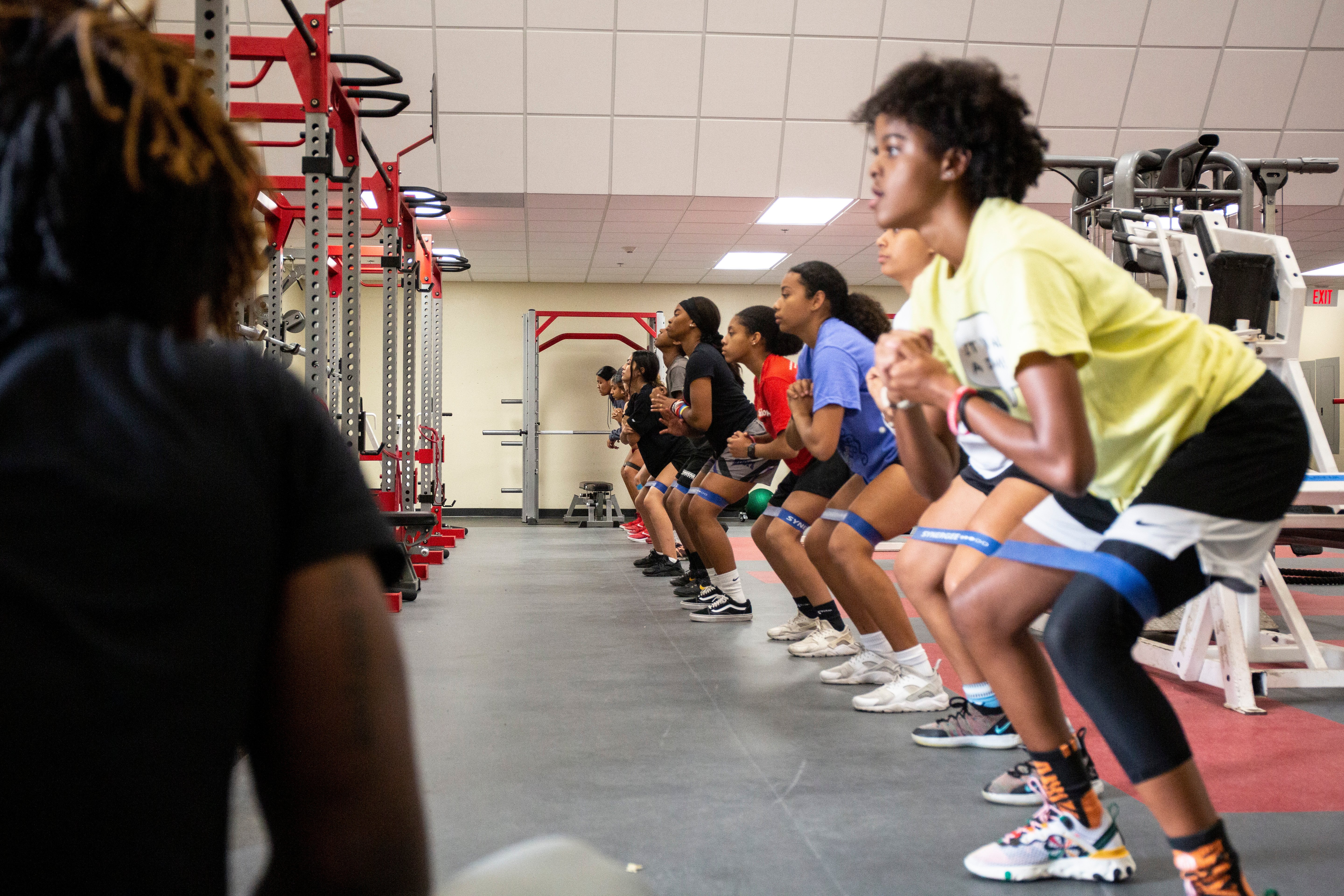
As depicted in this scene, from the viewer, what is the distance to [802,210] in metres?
8.40

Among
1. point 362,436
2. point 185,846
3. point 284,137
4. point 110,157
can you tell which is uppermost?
point 284,137

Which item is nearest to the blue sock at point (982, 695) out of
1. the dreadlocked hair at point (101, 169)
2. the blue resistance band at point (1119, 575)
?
the blue resistance band at point (1119, 575)

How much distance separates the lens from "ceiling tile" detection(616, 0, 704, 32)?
23.7 feet

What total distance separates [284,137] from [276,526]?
8.48 metres

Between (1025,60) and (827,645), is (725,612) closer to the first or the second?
(827,645)

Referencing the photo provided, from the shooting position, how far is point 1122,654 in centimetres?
135

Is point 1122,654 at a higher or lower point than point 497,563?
higher

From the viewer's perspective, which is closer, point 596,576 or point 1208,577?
point 1208,577

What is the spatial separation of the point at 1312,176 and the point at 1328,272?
137 inches

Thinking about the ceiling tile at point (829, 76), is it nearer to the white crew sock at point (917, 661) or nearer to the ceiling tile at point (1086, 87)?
the ceiling tile at point (1086, 87)

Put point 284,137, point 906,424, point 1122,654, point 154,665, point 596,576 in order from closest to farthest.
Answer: point 154,665
point 1122,654
point 906,424
point 596,576
point 284,137

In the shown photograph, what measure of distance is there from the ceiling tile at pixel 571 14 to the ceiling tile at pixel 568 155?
0.66 m

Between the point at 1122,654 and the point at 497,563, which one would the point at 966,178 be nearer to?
the point at 1122,654

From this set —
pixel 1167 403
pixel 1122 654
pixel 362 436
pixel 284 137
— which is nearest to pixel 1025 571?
pixel 1122 654
